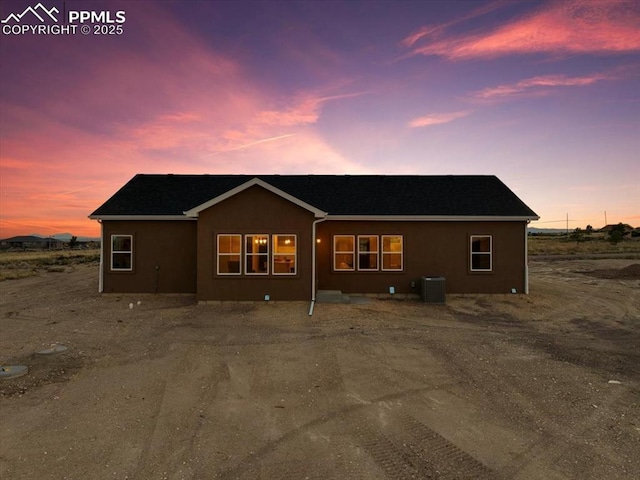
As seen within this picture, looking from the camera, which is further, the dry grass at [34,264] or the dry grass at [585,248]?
the dry grass at [585,248]

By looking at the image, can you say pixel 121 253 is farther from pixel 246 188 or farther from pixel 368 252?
pixel 368 252

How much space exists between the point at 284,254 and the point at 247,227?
1801 mm

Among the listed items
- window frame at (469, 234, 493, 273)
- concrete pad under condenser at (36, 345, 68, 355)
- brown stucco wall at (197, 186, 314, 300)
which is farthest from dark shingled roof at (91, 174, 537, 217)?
concrete pad under condenser at (36, 345, 68, 355)

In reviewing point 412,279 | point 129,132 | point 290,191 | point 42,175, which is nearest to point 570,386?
point 412,279

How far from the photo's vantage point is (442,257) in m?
14.8

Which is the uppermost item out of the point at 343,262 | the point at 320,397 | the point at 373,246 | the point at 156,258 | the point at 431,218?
the point at 431,218

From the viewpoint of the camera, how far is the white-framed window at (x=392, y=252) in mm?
14864

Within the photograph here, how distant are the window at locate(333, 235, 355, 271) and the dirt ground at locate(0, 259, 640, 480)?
3.85 m

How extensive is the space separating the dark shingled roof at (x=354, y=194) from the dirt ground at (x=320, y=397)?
5.35m

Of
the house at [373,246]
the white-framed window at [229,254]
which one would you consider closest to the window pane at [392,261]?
the house at [373,246]

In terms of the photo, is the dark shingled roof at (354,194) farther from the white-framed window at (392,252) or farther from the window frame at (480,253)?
the white-framed window at (392,252)

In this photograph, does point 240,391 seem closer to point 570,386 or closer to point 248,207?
point 570,386

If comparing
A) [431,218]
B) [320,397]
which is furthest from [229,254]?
[320,397]

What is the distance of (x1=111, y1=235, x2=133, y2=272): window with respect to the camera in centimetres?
1494
